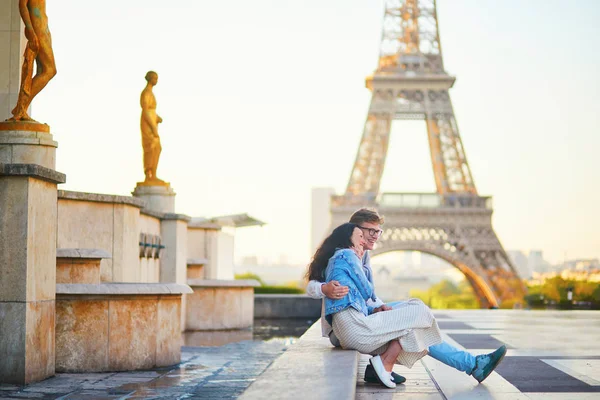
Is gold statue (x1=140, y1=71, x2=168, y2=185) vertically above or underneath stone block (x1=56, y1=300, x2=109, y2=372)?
above

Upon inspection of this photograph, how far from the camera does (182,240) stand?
55.5ft

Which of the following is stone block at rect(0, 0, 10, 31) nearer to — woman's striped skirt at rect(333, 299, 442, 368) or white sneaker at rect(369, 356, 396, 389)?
woman's striped skirt at rect(333, 299, 442, 368)

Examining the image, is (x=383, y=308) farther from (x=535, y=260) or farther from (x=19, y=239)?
(x=535, y=260)

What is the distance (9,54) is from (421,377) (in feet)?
28.7

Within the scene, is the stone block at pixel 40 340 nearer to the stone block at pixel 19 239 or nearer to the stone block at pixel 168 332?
the stone block at pixel 19 239

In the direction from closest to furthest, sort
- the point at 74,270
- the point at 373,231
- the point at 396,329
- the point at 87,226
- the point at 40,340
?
the point at 396,329 → the point at 373,231 → the point at 40,340 → the point at 74,270 → the point at 87,226

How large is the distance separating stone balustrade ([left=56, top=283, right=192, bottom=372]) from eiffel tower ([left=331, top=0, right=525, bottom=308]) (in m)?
40.2

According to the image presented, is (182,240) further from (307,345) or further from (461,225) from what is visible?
(461,225)

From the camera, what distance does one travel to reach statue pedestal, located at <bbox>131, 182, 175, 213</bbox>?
17.1 metres

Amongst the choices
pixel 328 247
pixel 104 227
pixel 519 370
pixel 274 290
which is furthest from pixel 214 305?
pixel 274 290

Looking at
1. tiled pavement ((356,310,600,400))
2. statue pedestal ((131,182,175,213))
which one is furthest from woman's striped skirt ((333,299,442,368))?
statue pedestal ((131,182,175,213))

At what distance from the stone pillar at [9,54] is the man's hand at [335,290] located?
8.15 metres

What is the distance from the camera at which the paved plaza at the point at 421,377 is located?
7309 millimetres

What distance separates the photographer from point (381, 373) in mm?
7293
